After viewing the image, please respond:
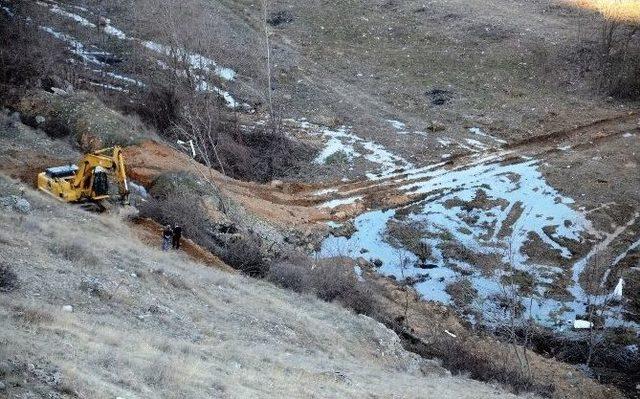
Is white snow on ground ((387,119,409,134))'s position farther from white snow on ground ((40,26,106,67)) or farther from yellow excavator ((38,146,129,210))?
yellow excavator ((38,146,129,210))

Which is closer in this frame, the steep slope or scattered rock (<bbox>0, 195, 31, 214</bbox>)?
the steep slope

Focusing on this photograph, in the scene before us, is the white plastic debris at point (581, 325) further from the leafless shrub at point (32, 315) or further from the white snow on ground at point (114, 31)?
the white snow on ground at point (114, 31)

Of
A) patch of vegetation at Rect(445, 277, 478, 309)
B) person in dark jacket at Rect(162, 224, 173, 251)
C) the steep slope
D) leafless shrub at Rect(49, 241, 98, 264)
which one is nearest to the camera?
the steep slope

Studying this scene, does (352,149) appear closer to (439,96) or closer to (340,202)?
(340,202)

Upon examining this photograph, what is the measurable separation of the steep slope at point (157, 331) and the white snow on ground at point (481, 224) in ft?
17.6

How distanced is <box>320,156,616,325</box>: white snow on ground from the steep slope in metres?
5.38

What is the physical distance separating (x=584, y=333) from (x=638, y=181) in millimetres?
10120

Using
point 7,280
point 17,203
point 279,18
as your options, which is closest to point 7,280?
point 7,280

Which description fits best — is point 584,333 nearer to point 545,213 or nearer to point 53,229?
point 545,213

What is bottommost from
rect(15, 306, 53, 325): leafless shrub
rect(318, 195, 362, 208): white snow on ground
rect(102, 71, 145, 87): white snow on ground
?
rect(318, 195, 362, 208): white snow on ground

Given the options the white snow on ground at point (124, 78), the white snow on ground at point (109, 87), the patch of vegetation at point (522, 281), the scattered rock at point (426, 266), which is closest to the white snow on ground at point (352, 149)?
the scattered rock at point (426, 266)

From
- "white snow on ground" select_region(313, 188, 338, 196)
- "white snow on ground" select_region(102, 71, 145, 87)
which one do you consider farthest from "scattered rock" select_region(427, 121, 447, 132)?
"white snow on ground" select_region(102, 71, 145, 87)

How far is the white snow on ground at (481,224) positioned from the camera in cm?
2006

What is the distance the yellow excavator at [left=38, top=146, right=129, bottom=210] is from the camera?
17.5 m
